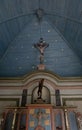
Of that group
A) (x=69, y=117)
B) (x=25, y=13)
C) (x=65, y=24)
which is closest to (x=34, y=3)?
(x=25, y=13)

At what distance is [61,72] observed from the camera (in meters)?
6.59

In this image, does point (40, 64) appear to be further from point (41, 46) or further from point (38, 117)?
point (38, 117)

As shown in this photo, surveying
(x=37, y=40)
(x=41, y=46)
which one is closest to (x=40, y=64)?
(x=41, y=46)

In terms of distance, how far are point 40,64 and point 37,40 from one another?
1.24 m

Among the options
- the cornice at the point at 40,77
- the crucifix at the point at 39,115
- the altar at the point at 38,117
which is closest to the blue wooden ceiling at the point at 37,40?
the cornice at the point at 40,77

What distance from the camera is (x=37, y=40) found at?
6988 mm

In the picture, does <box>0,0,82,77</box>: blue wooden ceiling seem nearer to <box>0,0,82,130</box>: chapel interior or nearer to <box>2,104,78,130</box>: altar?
<box>0,0,82,130</box>: chapel interior

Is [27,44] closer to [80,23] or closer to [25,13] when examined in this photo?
[25,13]

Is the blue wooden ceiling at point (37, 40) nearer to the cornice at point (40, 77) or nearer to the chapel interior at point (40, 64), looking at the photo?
the chapel interior at point (40, 64)

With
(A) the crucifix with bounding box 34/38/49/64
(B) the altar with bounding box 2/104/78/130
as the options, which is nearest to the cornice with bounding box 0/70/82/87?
(A) the crucifix with bounding box 34/38/49/64

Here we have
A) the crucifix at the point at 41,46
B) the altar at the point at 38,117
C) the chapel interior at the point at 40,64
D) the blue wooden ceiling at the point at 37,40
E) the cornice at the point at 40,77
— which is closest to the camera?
the altar at the point at 38,117

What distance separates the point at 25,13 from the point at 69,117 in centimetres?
419

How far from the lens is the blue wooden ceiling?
6.24 meters

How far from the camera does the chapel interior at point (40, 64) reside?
4942mm
